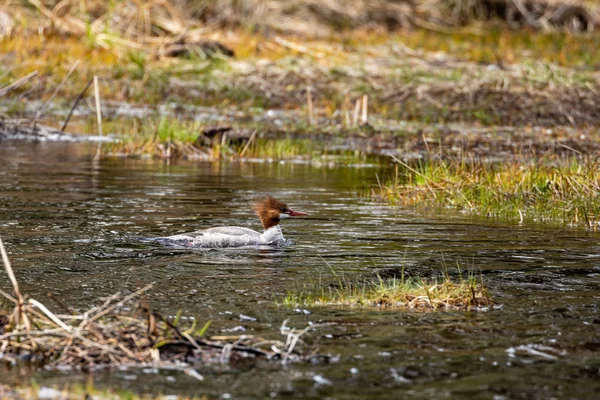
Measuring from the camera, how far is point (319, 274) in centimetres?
1098

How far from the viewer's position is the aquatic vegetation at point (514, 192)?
1483 centimetres

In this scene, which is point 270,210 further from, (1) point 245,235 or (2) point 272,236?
(1) point 245,235

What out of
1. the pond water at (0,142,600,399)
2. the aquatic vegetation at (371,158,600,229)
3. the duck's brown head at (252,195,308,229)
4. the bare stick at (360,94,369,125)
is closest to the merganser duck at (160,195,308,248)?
the duck's brown head at (252,195,308,229)

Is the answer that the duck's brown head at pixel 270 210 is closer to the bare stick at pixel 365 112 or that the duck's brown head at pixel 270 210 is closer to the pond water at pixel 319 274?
the pond water at pixel 319 274

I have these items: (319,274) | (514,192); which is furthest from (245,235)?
(514,192)

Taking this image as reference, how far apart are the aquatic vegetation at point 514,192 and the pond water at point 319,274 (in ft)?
1.93

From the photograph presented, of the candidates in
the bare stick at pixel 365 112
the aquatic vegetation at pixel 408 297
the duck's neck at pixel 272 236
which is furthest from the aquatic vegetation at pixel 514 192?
the bare stick at pixel 365 112

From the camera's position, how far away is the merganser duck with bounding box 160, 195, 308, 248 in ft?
40.8

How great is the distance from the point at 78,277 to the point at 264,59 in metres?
19.4

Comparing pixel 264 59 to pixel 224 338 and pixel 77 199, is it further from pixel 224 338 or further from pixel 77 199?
pixel 224 338

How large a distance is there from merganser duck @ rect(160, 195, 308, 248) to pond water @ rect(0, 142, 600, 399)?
173mm

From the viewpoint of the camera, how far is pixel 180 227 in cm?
1389

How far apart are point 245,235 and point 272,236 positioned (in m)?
0.33

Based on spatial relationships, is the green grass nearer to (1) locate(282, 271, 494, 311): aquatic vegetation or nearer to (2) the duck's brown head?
(1) locate(282, 271, 494, 311): aquatic vegetation
